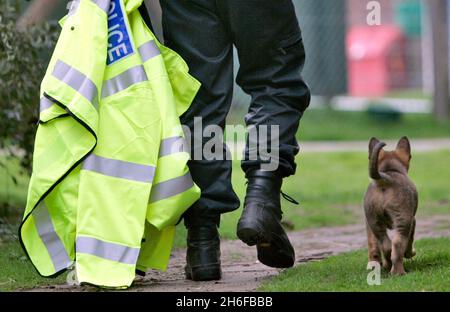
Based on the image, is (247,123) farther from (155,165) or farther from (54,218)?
(54,218)

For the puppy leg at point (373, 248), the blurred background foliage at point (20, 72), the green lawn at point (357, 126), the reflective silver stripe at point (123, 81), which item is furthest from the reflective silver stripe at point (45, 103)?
the green lawn at point (357, 126)

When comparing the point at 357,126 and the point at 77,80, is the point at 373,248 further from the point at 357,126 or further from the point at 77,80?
the point at 357,126

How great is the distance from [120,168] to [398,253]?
3.48 feet

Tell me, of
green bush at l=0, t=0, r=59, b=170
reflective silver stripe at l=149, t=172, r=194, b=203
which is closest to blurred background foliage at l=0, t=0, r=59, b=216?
green bush at l=0, t=0, r=59, b=170

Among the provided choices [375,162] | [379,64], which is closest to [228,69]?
[375,162]

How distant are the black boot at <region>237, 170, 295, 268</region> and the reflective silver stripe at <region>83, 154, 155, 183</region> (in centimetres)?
40

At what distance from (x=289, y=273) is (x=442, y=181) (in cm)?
404

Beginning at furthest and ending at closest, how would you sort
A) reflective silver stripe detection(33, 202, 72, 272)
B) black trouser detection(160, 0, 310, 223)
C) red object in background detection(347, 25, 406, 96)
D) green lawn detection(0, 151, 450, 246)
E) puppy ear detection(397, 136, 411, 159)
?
1. red object in background detection(347, 25, 406, 96)
2. green lawn detection(0, 151, 450, 246)
3. puppy ear detection(397, 136, 411, 159)
4. black trouser detection(160, 0, 310, 223)
5. reflective silver stripe detection(33, 202, 72, 272)

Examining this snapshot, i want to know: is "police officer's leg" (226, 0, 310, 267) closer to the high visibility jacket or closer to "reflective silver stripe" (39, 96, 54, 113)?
the high visibility jacket

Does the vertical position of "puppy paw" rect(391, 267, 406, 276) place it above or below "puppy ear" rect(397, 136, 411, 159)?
below

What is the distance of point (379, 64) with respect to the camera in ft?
45.1

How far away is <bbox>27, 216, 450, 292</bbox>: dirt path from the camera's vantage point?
371cm

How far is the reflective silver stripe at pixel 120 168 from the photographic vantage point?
355 cm

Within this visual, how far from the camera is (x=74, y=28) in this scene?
3.60m
